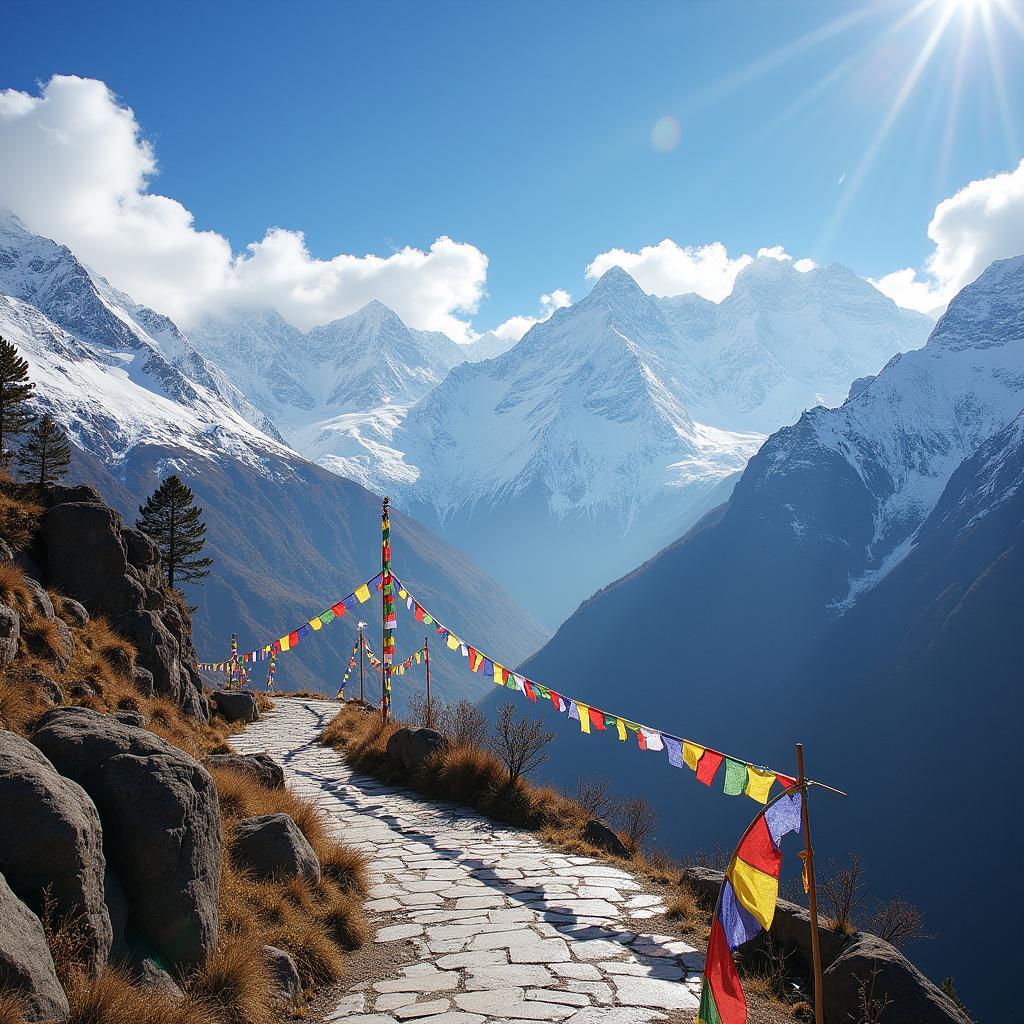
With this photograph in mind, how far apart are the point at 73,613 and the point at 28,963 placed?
1010 cm

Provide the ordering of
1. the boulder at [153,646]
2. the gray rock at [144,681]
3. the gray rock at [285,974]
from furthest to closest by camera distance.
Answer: the boulder at [153,646]
the gray rock at [144,681]
the gray rock at [285,974]

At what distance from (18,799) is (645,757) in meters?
168

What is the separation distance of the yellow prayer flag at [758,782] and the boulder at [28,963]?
19.1 feet

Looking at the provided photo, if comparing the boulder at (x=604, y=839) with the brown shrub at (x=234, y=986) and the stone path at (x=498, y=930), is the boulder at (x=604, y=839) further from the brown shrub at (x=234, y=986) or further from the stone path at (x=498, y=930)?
the brown shrub at (x=234, y=986)

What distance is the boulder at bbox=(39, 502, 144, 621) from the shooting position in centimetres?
1409

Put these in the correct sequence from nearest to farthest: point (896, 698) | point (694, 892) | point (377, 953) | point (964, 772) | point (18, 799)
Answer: point (18, 799) → point (377, 953) → point (694, 892) → point (964, 772) → point (896, 698)

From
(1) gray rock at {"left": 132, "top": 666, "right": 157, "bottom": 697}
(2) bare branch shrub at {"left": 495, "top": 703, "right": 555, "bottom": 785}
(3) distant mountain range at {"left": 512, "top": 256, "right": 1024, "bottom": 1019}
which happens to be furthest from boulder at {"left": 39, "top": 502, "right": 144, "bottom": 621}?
(3) distant mountain range at {"left": 512, "top": 256, "right": 1024, "bottom": 1019}

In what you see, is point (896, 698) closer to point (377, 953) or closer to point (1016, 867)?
point (1016, 867)

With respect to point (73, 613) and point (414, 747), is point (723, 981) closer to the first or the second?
point (414, 747)

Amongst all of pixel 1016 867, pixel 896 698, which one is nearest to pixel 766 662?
pixel 896 698

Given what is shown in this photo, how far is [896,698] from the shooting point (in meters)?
156

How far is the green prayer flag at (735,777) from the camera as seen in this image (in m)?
8.03

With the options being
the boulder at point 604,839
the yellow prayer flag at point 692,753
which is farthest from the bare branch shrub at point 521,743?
the yellow prayer flag at point 692,753

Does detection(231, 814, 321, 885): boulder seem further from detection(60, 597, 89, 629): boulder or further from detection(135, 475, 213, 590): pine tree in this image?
detection(135, 475, 213, 590): pine tree
